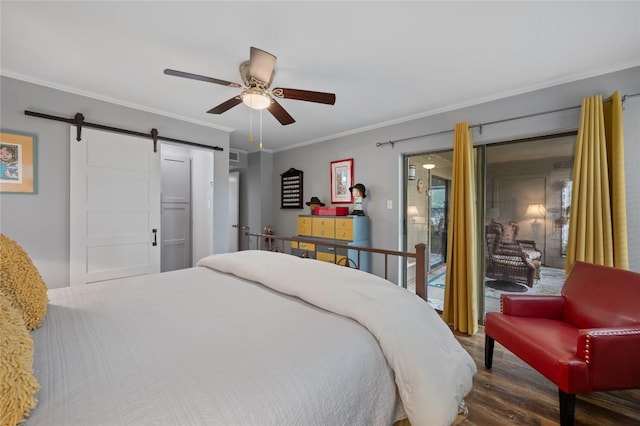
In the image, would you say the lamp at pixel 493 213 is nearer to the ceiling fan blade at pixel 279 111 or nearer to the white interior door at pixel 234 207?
the ceiling fan blade at pixel 279 111

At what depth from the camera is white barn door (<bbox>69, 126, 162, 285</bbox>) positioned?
2859 millimetres

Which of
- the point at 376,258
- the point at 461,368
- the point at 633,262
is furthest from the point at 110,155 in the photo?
the point at 633,262

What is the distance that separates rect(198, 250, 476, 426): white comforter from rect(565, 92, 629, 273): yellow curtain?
1.78 m

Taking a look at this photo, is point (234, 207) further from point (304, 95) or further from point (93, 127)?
point (304, 95)

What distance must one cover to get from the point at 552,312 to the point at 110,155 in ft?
14.5

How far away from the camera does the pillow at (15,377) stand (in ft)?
2.06

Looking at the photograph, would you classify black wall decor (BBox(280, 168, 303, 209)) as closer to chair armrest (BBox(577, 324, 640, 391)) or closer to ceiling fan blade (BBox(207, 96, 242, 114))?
ceiling fan blade (BBox(207, 96, 242, 114))

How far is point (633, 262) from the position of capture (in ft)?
7.38

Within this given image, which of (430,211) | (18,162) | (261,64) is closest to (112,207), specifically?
(18,162)

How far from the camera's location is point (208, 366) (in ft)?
2.92

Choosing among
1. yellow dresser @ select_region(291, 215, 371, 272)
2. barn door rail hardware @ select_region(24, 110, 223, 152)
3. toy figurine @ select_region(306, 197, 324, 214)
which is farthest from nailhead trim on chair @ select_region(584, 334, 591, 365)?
barn door rail hardware @ select_region(24, 110, 223, 152)

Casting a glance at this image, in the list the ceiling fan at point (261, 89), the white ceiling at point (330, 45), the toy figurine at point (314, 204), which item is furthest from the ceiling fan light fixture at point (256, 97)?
the toy figurine at point (314, 204)

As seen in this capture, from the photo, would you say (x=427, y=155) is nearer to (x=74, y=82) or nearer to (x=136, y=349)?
(x=136, y=349)

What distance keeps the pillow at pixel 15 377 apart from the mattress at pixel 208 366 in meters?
0.04
